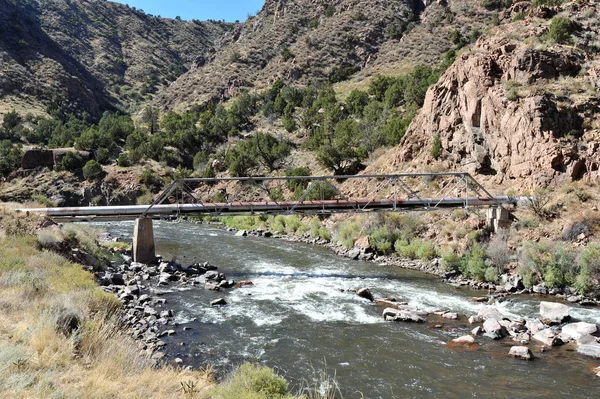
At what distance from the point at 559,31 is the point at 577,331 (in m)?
26.8

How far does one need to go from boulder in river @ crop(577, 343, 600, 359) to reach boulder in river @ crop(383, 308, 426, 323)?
496cm

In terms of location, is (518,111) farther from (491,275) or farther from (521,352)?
(521,352)

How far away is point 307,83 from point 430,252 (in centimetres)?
6201

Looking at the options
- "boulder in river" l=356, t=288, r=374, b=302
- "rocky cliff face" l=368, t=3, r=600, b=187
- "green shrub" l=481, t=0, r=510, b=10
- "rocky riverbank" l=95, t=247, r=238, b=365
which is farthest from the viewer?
"green shrub" l=481, t=0, r=510, b=10

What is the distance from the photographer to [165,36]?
481 feet

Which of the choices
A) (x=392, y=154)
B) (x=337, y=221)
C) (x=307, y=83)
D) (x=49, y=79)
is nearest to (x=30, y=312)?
(x=337, y=221)

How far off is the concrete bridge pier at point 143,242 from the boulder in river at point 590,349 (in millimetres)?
21702

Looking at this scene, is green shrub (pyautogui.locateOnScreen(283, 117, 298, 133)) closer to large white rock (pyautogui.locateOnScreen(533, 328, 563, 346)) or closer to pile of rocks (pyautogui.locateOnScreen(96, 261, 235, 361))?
pile of rocks (pyautogui.locateOnScreen(96, 261, 235, 361))

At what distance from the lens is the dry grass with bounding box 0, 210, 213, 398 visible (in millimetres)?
6332

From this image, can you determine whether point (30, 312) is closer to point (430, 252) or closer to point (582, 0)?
point (430, 252)

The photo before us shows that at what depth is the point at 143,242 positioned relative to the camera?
25.2m

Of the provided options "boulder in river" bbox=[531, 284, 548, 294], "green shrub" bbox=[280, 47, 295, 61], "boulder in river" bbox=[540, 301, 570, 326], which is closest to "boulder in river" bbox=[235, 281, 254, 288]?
"boulder in river" bbox=[540, 301, 570, 326]

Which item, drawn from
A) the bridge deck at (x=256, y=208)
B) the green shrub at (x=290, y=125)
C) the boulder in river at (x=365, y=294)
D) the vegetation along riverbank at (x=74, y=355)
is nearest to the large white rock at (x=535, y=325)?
the boulder in river at (x=365, y=294)

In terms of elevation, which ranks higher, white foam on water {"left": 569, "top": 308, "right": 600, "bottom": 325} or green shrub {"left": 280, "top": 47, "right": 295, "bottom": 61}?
green shrub {"left": 280, "top": 47, "right": 295, "bottom": 61}
